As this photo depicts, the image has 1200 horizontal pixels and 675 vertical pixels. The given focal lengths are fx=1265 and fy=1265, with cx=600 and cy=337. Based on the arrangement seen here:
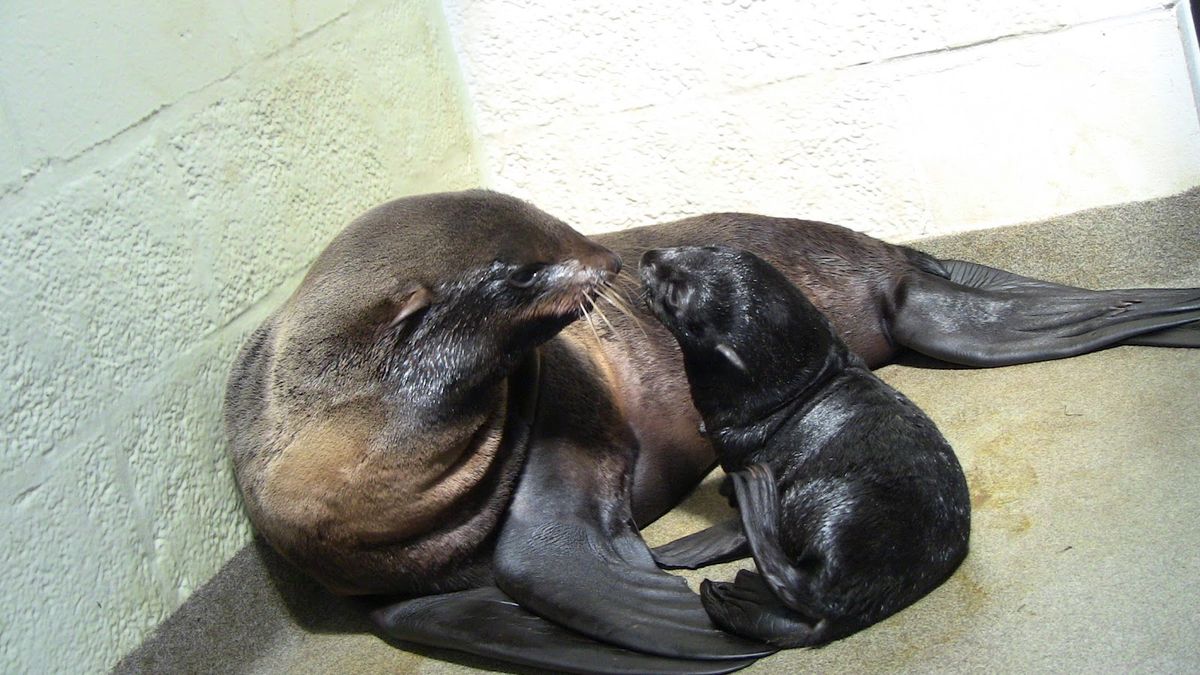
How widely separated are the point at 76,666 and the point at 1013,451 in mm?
2469

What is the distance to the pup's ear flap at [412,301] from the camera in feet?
10.4

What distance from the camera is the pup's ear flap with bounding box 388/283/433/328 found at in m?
3.17

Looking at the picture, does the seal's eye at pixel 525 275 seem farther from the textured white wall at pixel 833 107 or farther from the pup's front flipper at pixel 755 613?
the textured white wall at pixel 833 107

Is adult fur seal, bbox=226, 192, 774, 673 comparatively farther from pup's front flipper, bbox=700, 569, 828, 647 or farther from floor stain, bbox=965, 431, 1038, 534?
floor stain, bbox=965, 431, 1038, 534

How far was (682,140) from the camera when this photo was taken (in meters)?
4.79

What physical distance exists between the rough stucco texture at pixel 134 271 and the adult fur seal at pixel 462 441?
8.1 inches

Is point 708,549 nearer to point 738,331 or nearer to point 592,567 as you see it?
point 592,567

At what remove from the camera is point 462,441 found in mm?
3340

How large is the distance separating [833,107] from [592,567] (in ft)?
6.98

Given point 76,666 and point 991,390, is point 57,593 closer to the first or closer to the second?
point 76,666

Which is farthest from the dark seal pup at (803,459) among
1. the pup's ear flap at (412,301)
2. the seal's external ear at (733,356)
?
the pup's ear flap at (412,301)

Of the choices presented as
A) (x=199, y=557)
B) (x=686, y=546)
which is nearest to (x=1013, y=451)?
(x=686, y=546)

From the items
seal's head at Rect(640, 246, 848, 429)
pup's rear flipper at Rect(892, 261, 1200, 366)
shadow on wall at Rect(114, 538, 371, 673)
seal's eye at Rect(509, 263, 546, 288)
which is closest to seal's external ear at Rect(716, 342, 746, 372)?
seal's head at Rect(640, 246, 848, 429)

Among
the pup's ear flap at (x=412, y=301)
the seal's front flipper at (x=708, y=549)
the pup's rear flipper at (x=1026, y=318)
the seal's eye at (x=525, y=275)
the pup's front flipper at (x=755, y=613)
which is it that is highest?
the pup's ear flap at (x=412, y=301)
